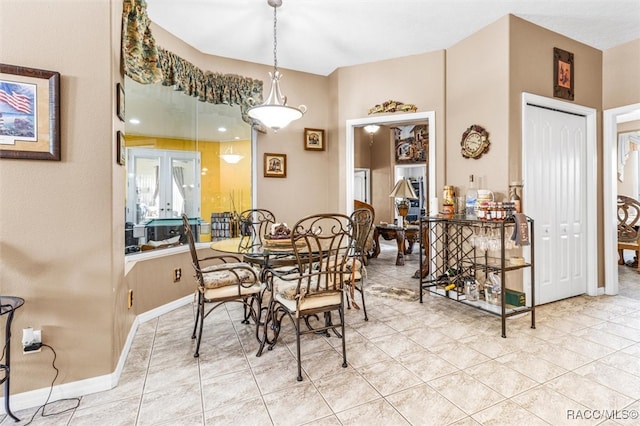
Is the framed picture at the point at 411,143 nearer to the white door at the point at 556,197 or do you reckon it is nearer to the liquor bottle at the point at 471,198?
the white door at the point at 556,197

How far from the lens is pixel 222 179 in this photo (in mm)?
4434

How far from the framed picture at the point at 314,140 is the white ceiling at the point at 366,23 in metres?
1.03

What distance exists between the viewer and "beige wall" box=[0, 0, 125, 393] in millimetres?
1768

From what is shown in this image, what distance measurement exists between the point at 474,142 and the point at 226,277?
2913 mm

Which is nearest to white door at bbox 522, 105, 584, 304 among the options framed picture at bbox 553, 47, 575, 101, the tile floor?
framed picture at bbox 553, 47, 575, 101

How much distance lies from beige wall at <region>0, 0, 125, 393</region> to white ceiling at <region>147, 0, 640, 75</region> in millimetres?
1417

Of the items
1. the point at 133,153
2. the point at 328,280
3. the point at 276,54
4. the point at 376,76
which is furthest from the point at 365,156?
the point at 328,280

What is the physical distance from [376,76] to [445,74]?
2.88 ft

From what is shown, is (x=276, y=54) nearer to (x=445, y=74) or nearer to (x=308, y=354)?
(x=445, y=74)

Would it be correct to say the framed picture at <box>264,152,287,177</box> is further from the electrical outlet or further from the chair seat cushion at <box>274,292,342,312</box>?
the electrical outlet

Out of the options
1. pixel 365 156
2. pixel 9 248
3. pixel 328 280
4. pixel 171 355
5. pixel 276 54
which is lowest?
pixel 171 355

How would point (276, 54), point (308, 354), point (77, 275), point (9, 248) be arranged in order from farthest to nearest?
1. point (276, 54)
2. point (308, 354)
3. point (77, 275)
4. point (9, 248)

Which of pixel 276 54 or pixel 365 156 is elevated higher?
pixel 276 54

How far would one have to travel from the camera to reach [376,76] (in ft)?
13.9
